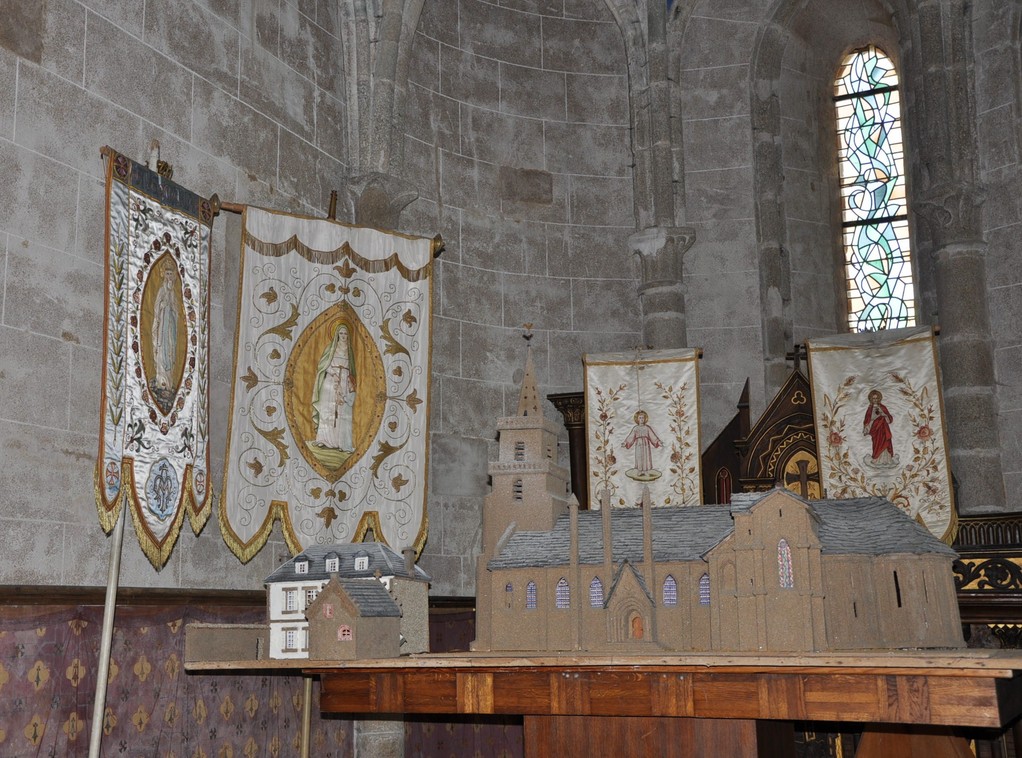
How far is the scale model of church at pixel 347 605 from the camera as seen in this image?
7.80m

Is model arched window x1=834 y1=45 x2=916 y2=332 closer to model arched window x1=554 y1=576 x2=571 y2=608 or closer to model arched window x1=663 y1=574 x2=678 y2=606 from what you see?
model arched window x1=663 y1=574 x2=678 y2=606

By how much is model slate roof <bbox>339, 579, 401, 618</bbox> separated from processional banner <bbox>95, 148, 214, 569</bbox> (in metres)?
1.50

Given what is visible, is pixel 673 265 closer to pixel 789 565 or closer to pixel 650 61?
pixel 650 61

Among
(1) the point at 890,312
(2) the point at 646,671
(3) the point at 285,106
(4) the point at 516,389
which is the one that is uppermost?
(3) the point at 285,106

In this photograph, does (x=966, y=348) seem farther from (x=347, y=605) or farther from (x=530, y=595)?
(x=347, y=605)

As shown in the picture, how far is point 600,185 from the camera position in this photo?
45.3 feet

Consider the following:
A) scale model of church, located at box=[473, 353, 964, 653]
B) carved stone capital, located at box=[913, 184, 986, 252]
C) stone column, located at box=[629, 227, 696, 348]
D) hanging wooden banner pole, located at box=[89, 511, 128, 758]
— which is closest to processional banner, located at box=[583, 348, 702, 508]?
stone column, located at box=[629, 227, 696, 348]

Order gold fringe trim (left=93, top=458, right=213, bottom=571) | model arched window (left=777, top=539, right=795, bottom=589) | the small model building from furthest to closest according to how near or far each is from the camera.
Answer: gold fringe trim (left=93, top=458, right=213, bottom=571) → the small model building → model arched window (left=777, top=539, right=795, bottom=589)

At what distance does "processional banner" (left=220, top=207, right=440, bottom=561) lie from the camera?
9.65 meters

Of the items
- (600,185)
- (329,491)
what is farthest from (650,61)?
(329,491)

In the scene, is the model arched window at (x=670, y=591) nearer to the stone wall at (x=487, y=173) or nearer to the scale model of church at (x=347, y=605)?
the scale model of church at (x=347, y=605)

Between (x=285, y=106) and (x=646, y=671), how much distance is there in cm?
648

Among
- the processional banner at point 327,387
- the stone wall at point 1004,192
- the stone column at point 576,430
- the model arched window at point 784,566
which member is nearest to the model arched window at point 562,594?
the model arched window at point 784,566

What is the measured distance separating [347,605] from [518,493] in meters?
1.59
